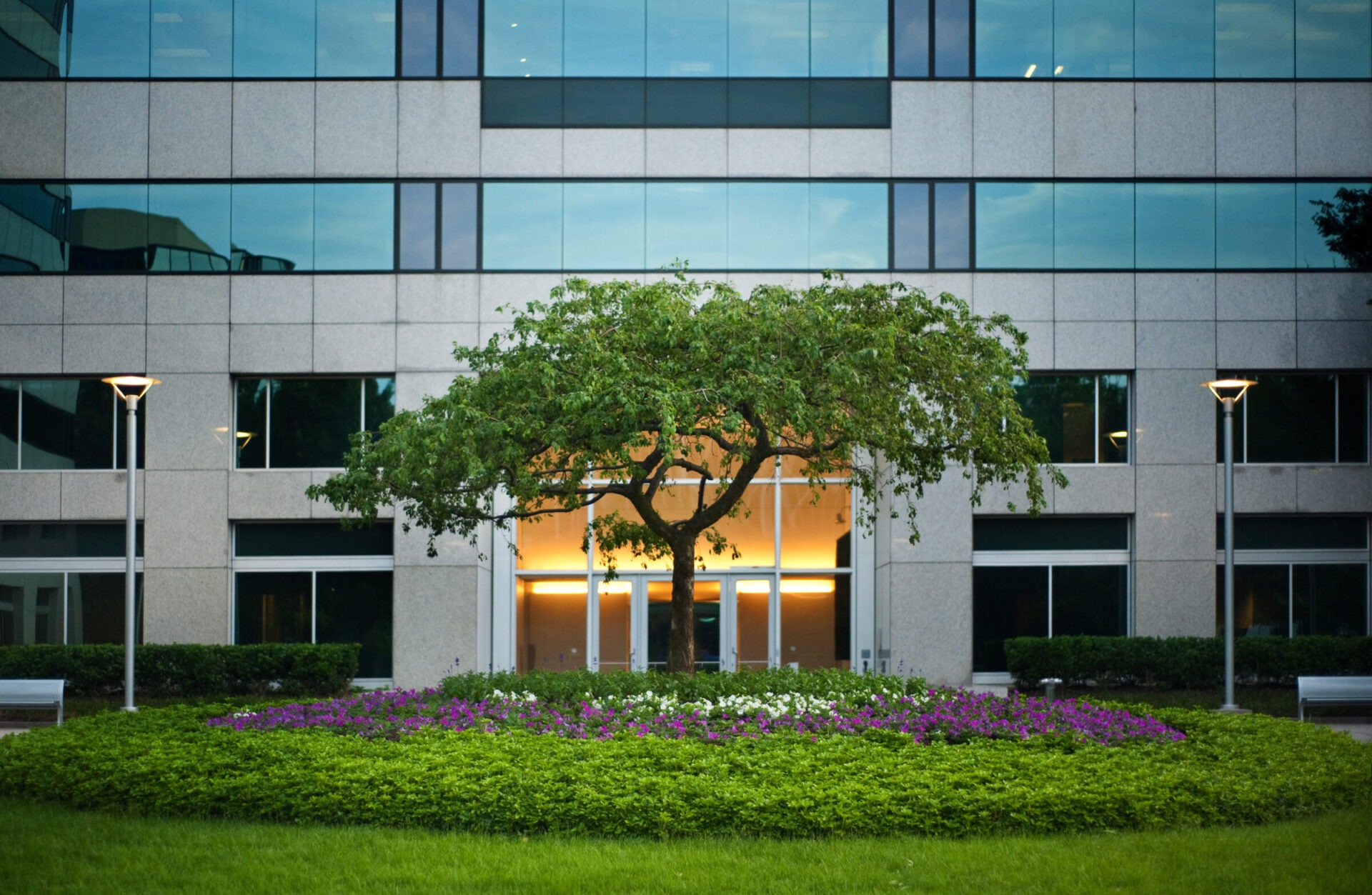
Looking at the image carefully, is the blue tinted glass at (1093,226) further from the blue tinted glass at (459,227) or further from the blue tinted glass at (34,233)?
the blue tinted glass at (34,233)

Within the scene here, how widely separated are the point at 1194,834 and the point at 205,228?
20.5m

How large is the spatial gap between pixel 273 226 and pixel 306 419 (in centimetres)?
368

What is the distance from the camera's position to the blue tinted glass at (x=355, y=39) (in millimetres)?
24016

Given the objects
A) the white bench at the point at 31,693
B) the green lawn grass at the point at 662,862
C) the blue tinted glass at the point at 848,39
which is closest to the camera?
the green lawn grass at the point at 662,862

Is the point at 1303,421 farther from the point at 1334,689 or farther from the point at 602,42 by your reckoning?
the point at 602,42

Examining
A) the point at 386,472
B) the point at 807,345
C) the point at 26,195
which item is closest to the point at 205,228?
the point at 26,195

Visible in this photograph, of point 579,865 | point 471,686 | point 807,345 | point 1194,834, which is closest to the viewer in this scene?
point 579,865

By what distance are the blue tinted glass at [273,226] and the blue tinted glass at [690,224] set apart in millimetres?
6422

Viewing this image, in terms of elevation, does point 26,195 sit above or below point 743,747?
above

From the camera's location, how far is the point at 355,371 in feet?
77.5

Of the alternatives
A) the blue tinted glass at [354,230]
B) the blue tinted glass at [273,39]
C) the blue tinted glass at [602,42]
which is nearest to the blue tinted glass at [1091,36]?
the blue tinted glass at [602,42]

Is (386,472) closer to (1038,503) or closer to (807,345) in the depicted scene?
(807,345)

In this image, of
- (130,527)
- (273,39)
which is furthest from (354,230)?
(130,527)

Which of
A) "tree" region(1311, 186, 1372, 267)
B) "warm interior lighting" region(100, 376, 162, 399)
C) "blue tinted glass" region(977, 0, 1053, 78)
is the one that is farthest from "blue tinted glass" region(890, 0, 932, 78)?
"warm interior lighting" region(100, 376, 162, 399)
